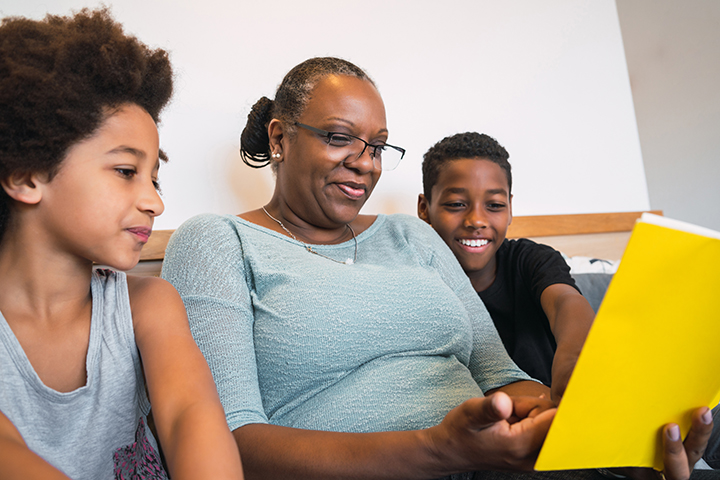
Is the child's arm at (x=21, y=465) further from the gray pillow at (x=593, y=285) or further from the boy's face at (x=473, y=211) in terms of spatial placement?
the gray pillow at (x=593, y=285)

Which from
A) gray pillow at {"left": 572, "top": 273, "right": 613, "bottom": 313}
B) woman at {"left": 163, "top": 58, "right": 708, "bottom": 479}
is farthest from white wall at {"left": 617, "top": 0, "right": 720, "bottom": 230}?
woman at {"left": 163, "top": 58, "right": 708, "bottom": 479}

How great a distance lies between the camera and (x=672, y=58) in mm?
2639

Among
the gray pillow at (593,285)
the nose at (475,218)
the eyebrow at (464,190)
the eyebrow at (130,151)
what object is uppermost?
the eyebrow at (130,151)

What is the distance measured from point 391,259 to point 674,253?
653 millimetres

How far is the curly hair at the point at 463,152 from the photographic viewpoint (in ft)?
4.91

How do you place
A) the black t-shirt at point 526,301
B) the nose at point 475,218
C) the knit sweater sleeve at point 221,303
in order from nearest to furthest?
the knit sweater sleeve at point 221,303 < the black t-shirt at point 526,301 < the nose at point 475,218

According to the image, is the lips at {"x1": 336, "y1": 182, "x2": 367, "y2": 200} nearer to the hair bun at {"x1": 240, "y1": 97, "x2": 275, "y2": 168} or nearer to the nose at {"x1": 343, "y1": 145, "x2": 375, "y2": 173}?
the nose at {"x1": 343, "y1": 145, "x2": 375, "y2": 173}

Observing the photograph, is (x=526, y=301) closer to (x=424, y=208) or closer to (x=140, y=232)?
(x=424, y=208)

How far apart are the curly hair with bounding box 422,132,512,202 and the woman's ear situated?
0.52 metres

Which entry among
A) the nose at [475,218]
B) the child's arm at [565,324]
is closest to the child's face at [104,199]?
the child's arm at [565,324]

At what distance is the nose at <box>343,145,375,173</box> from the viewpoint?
1148 millimetres

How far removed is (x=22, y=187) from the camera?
72 centimetres

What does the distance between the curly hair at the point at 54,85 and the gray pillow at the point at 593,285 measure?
55.2 inches

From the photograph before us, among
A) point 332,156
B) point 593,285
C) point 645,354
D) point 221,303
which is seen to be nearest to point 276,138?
point 332,156
